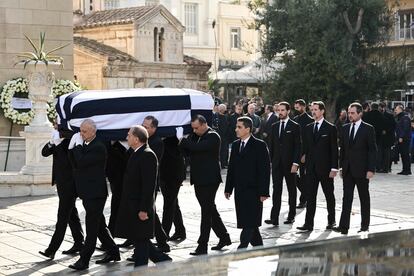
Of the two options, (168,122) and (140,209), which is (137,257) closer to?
(140,209)

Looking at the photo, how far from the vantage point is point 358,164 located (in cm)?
1080

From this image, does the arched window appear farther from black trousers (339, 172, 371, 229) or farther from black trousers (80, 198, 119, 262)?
black trousers (80, 198, 119, 262)

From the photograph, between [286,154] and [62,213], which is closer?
[62,213]

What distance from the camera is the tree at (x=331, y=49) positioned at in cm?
2784

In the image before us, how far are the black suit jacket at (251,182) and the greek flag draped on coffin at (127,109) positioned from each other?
1.48m

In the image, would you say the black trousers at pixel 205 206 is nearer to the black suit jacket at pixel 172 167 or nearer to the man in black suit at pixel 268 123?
the black suit jacket at pixel 172 167

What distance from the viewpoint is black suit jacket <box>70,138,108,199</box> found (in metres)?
8.41

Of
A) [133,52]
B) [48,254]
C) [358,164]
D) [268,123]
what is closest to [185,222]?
[358,164]

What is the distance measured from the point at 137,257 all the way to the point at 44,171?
7066mm

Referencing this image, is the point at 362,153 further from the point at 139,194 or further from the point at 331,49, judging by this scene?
the point at 331,49

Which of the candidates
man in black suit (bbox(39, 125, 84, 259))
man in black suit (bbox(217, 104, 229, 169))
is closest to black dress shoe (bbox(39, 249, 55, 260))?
man in black suit (bbox(39, 125, 84, 259))

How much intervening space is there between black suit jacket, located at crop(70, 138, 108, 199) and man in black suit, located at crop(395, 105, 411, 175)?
12.7 meters

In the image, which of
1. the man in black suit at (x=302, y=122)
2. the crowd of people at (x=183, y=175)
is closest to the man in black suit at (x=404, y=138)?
the man in black suit at (x=302, y=122)

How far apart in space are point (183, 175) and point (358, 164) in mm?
2407
